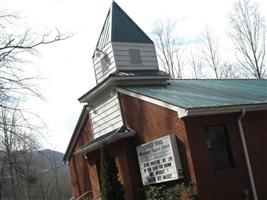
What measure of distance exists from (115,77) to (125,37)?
318 cm

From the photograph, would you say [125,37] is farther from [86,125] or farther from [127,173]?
[127,173]

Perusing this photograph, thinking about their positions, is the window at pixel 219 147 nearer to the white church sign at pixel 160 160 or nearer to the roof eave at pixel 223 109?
the roof eave at pixel 223 109

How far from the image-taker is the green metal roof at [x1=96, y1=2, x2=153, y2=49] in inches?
805

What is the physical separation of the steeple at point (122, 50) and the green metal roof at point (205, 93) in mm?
1373

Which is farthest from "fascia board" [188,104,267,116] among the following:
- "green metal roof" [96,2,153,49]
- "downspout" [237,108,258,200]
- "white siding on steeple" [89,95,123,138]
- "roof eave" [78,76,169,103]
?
"green metal roof" [96,2,153,49]

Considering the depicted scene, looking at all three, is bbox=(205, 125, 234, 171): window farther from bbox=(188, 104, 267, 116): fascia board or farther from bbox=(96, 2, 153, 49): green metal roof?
bbox=(96, 2, 153, 49): green metal roof

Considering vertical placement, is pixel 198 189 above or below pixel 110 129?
below

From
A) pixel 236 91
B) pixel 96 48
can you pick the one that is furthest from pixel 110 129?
pixel 236 91

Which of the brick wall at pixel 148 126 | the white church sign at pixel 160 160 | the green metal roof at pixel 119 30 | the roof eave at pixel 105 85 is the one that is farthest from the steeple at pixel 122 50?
the white church sign at pixel 160 160

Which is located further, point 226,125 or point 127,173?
point 127,173

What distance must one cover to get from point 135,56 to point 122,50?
625 mm

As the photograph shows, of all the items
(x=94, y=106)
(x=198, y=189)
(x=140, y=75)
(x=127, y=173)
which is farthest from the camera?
(x=94, y=106)

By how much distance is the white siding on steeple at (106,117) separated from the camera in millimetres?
18469

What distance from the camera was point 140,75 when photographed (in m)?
18.5
